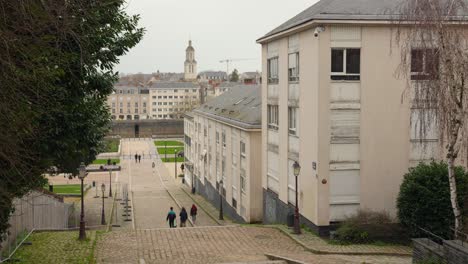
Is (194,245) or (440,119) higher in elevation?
(440,119)

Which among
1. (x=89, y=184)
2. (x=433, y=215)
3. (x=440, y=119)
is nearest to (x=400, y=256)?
(x=433, y=215)

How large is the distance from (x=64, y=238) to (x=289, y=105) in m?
10.5

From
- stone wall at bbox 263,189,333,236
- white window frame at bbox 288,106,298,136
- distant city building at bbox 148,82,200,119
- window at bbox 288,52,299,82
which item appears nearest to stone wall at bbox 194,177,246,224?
stone wall at bbox 263,189,333,236

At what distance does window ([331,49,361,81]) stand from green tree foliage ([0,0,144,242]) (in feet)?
25.3

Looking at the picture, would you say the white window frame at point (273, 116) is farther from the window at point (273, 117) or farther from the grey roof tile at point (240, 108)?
the grey roof tile at point (240, 108)

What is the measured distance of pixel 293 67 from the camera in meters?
24.6

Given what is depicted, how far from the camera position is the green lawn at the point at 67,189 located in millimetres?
51734

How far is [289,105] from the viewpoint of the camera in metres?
25.1

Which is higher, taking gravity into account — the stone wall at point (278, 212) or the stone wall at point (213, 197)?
the stone wall at point (278, 212)

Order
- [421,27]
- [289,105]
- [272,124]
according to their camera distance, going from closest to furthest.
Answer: [421,27]
[289,105]
[272,124]

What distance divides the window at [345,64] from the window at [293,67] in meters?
2.83

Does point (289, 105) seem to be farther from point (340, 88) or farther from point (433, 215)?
point (433, 215)

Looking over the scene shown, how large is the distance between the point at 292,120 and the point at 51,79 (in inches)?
532

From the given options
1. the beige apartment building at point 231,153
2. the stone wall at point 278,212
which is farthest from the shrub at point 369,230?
the beige apartment building at point 231,153
